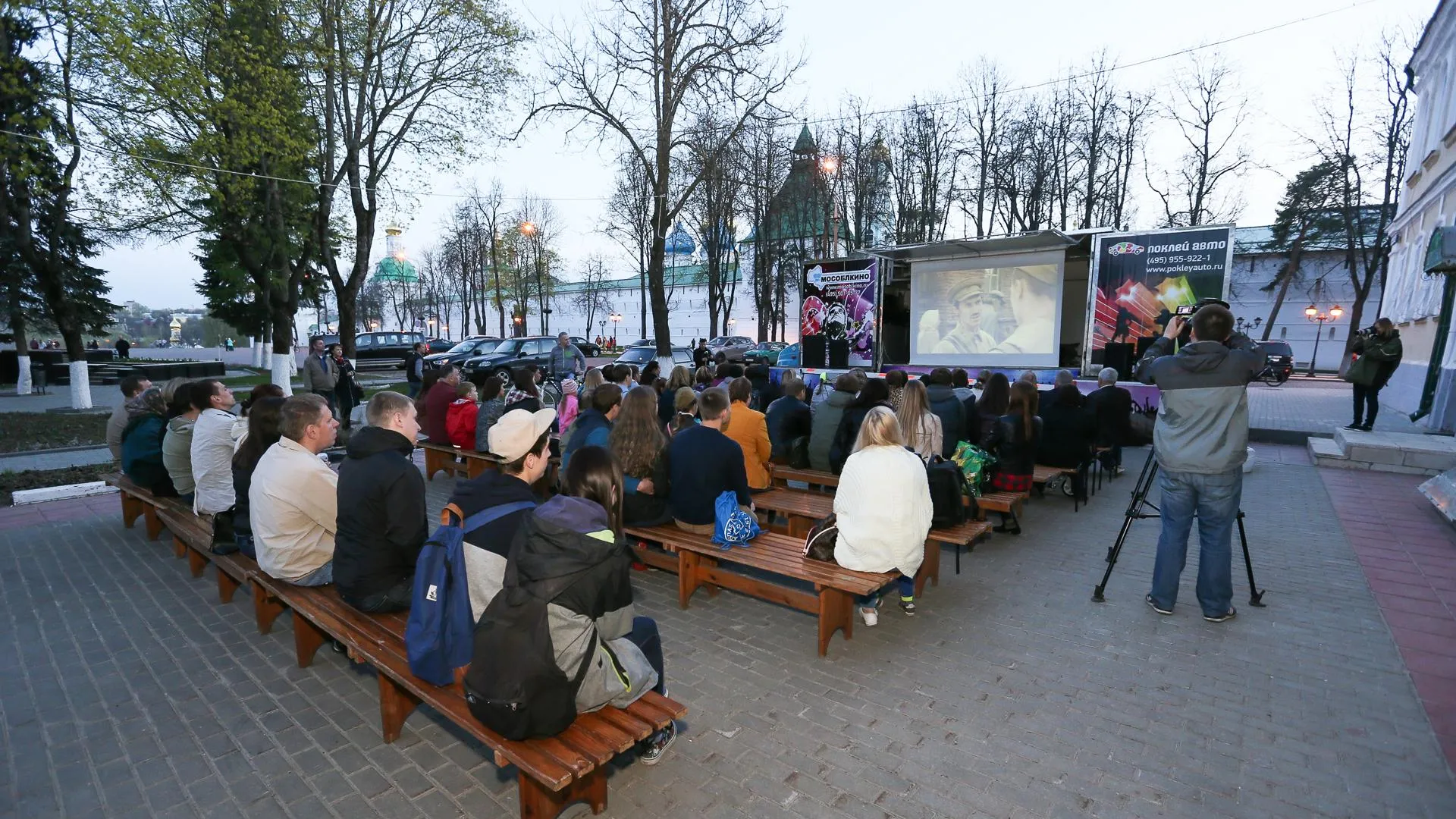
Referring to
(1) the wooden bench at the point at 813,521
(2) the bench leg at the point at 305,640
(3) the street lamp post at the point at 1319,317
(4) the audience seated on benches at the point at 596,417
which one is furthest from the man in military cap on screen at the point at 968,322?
(3) the street lamp post at the point at 1319,317

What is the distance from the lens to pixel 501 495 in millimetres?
2578

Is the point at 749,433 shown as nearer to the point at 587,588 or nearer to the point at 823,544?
the point at 823,544

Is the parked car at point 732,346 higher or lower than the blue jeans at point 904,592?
higher

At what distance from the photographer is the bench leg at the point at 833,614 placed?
3.81 meters

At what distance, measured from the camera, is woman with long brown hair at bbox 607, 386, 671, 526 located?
15.4ft

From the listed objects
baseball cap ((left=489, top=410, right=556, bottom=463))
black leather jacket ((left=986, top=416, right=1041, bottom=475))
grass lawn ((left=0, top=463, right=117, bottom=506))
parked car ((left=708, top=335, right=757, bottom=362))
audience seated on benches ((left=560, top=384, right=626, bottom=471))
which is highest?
parked car ((left=708, top=335, right=757, bottom=362))

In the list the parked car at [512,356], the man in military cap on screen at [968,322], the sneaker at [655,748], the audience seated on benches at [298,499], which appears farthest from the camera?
the parked car at [512,356]

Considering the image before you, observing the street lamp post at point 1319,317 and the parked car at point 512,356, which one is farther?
the street lamp post at point 1319,317

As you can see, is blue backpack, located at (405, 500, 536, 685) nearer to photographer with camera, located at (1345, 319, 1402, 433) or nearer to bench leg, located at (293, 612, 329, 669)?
bench leg, located at (293, 612, 329, 669)

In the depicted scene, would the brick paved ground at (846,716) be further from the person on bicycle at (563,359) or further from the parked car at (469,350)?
the parked car at (469,350)

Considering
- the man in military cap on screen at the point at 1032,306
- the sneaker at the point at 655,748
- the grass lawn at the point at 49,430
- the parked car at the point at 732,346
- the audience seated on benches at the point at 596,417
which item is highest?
the man in military cap on screen at the point at 1032,306

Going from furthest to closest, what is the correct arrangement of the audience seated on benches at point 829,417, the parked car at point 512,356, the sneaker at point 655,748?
the parked car at point 512,356 → the audience seated on benches at point 829,417 → the sneaker at point 655,748

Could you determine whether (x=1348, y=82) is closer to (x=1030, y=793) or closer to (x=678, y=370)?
(x=678, y=370)

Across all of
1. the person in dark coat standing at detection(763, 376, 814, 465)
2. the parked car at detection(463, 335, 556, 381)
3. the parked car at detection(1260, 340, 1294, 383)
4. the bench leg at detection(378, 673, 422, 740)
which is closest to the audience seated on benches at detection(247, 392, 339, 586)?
the bench leg at detection(378, 673, 422, 740)
